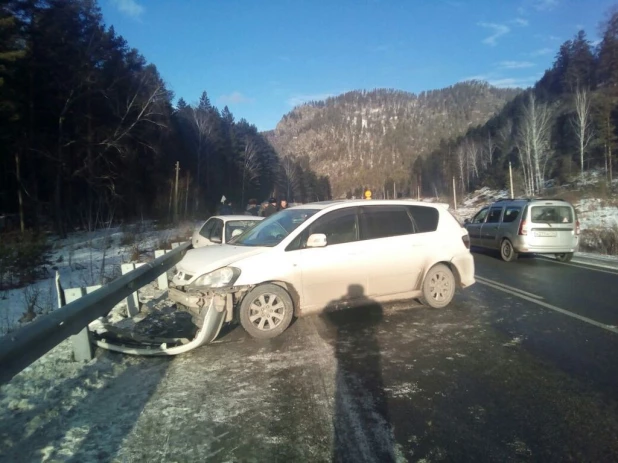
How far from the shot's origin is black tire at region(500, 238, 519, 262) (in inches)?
520

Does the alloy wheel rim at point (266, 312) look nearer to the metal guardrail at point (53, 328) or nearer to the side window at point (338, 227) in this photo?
the side window at point (338, 227)

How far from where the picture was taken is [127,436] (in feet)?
11.2

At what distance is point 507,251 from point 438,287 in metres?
7.35

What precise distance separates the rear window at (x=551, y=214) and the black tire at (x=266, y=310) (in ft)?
31.4

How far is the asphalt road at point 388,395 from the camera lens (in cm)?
320

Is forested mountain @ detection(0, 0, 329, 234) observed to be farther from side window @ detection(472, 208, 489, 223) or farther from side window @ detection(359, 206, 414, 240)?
side window @ detection(359, 206, 414, 240)

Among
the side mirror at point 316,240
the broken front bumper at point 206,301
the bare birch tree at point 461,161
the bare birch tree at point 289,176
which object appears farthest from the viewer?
the bare birch tree at point 289,176

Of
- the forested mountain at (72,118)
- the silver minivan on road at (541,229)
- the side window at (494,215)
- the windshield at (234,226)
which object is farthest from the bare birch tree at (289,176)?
the windshield at (234,226)

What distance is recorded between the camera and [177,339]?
557 centimetres

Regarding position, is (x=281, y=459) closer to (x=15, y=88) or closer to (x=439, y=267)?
(x=439, y=267)

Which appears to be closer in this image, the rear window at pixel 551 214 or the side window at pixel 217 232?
the side window at pixel 217 232

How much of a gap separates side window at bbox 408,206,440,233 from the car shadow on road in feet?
5.17

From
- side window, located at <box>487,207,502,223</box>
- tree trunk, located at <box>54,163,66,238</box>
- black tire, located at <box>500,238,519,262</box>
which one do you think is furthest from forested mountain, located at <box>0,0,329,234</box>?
black tire, located at <box>500,238,519,262</box>

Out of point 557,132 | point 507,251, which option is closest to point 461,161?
point 557,132
